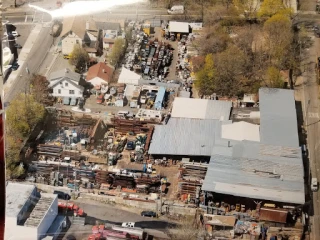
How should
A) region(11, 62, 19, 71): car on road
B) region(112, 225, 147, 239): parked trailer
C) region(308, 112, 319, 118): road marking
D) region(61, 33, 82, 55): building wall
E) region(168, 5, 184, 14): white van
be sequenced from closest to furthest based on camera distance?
region(112, 225, 147, 239): parked trailer → region(308, 112, 319, 118): road marking → region(11, 62, 19, 71): car on road → region(61, 33, 82, 55): building wall → region(168, 5, 184, 14): white van

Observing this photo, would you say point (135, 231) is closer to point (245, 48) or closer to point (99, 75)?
point (99, 75)

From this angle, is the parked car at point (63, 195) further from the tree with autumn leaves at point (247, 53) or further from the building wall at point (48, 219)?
the tree with autumn leaves at point (247, 53)

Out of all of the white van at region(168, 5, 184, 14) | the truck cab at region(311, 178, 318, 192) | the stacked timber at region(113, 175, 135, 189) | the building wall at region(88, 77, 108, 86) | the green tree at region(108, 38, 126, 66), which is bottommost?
the stacked timber at region(113, 175, 135, 189)

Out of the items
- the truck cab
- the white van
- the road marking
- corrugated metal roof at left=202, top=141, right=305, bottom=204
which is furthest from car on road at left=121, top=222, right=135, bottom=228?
the white van

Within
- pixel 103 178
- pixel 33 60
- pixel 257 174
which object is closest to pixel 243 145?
pixel 257 174

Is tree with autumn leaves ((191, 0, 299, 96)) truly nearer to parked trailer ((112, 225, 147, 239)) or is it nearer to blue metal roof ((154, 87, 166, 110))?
blue metal roof ((154, 87, 166, 110))

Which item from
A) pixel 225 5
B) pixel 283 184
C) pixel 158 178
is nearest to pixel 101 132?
pixel 158 178
